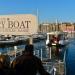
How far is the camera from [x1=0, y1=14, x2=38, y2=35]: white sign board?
9.54 metres

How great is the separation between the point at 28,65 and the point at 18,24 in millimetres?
2854

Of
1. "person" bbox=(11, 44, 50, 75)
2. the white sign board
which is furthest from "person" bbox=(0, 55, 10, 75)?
the white sign board

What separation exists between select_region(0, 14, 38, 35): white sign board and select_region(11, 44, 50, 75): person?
7.81 feet

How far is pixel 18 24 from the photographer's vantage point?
9641 mm

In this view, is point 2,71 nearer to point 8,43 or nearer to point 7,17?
point 7,17

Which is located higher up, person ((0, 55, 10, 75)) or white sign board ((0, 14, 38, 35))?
white sign board ((0, 14, 38, 35))

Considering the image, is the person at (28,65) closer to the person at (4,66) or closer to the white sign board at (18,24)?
the person at (4,66)

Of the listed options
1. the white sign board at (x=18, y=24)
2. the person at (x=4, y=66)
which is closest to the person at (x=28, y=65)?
the person at (x=4, y=66)

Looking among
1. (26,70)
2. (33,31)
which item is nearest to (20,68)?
(26,70)

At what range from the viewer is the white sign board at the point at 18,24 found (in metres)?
9.54

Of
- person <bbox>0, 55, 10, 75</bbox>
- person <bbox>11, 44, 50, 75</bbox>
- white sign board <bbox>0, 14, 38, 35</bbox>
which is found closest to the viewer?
person <bbox>0, 55, 10, 75</bbox>

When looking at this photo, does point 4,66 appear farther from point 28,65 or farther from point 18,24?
point 18,24

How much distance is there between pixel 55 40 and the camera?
5559 cm

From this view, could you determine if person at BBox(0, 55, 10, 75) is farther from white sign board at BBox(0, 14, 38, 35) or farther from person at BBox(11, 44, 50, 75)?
white sign board at BBox(0, 14, 38, 35)
